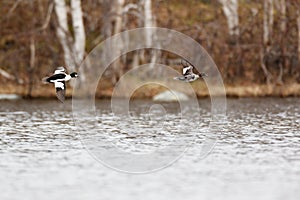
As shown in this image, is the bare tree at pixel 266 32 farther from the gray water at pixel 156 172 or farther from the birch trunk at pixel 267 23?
the gray water at pixel 156 172

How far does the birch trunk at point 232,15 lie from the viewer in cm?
3897

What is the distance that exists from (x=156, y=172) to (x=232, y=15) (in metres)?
24.3

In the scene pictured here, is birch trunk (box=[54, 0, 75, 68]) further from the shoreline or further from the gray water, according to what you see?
the gray water

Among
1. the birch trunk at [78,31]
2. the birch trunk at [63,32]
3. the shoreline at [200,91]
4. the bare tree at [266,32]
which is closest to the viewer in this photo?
the shoreline at [200,91]

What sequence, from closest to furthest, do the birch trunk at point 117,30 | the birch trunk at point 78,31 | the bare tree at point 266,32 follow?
the birch trunk at point 78,31, the birch trunk at point 117,30, the bare tree at point 266,32

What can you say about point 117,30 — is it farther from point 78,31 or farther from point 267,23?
point 267,23

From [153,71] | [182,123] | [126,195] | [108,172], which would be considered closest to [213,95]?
[153,71]

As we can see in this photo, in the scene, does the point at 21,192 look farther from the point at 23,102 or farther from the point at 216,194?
the point at 23,102

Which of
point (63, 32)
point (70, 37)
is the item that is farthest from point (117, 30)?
point (63, 32)

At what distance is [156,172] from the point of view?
15.7 m

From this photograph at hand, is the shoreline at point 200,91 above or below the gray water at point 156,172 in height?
above

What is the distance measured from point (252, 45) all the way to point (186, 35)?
3310 millimetres

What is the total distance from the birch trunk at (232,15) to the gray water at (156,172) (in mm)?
12001

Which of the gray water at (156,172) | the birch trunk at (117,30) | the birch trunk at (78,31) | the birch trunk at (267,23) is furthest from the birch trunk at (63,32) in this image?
the birch trunk at (267,23)
